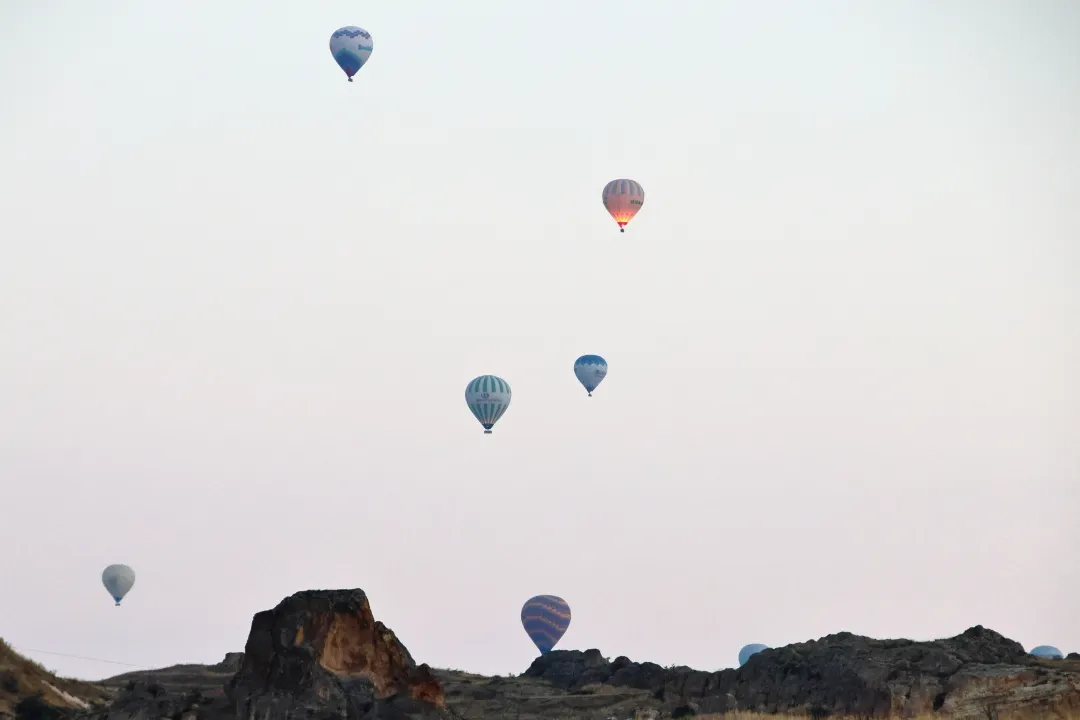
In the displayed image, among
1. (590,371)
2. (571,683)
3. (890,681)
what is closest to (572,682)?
(571,683)

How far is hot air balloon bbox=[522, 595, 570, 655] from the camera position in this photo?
140 m

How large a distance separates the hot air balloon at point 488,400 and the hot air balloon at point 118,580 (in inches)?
1290

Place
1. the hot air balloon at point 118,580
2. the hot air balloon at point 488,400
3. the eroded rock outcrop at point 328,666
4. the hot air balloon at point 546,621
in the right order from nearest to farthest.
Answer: the eroded rock outcrop at point 328,666 < the hot air balloon at point 488,400 < the hot air balloon at point 546,621 < the hot air balloon at point 118,580

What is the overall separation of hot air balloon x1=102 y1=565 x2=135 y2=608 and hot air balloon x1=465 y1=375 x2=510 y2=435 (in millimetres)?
32776

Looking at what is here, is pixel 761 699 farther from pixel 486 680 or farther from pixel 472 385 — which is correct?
pixel 472 385

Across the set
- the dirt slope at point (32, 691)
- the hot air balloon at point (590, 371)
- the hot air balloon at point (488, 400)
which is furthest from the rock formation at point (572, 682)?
the hot air balloon at point (590, 371)

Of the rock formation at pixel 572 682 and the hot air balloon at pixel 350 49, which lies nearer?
the rock formation at pixel 572 682

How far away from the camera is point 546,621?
140750 mm

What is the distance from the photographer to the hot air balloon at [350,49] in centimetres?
14075

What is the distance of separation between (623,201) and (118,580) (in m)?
52.1

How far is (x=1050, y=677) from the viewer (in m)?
67.4

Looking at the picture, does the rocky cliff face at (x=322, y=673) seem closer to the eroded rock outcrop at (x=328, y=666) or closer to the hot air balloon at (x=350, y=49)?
the eroded rock outcrop at (x=328, y=666)

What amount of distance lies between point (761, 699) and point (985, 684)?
11959 millimetres

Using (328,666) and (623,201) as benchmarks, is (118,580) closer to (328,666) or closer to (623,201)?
(623,201)
